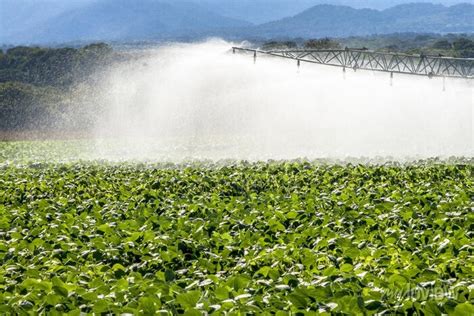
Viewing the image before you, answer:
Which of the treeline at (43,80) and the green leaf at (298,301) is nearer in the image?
the green leaf at (298,301)

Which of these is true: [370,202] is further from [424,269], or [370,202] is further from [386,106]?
[386,106]

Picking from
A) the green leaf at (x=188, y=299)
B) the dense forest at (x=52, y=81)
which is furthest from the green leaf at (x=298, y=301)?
the dense forest at (x=52, y=81)

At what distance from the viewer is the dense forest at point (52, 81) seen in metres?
98.5

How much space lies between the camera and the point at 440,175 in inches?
790

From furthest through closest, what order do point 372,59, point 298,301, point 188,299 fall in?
point 372,59 → point 188,299 → point 298,301

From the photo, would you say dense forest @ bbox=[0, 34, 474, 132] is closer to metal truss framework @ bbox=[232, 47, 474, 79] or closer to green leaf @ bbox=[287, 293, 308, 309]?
metal truss framework @ bbox=[232, 47, 474, 79]

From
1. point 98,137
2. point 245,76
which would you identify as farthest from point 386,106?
point 98,137

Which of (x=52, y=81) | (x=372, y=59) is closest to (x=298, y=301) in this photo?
(x=372, y=59)

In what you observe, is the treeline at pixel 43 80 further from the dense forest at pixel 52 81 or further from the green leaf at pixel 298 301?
the green leaf at pixel 298 301

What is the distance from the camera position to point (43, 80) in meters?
126

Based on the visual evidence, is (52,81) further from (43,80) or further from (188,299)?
(188,299)

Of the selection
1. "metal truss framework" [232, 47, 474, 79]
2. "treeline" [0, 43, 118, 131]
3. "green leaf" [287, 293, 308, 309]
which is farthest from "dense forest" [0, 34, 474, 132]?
"green leaf" [287, 293, 308, 309]

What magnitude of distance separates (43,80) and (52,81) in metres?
1.35

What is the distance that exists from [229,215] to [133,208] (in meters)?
2.22
